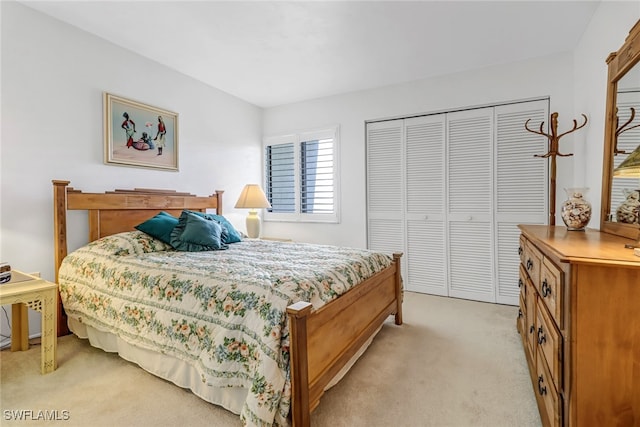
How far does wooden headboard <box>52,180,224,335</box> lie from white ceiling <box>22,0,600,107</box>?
142 centimetres

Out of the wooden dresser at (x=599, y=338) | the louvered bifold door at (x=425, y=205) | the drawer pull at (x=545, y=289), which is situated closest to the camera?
the wooden dresser at (x=599, y=338)

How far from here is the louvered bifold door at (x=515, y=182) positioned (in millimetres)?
3167

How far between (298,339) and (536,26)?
316 centimetres

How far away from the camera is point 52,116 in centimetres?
255

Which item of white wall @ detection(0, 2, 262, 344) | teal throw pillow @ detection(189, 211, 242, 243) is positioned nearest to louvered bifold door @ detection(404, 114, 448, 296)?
teal throw pillow @ detection(189, 211, 242, 243)

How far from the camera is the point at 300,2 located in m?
2.32

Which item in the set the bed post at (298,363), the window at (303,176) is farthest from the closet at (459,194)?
the bed post at (298,363)

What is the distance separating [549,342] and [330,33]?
273 cm

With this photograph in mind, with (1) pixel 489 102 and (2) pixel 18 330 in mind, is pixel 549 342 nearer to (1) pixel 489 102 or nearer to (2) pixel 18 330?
(1) pixel 489 102

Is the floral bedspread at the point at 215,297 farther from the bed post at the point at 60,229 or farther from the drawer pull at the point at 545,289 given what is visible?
the drawer pull at the point at 545,289

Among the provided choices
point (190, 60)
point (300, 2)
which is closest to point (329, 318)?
point (300, 2)

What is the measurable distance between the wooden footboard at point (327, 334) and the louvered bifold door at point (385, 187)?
141 centimetres

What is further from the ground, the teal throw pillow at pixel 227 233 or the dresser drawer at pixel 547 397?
the teal throw pillow at pixel 227 233

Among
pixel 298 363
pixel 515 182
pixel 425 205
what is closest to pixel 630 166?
pixel 515 182
